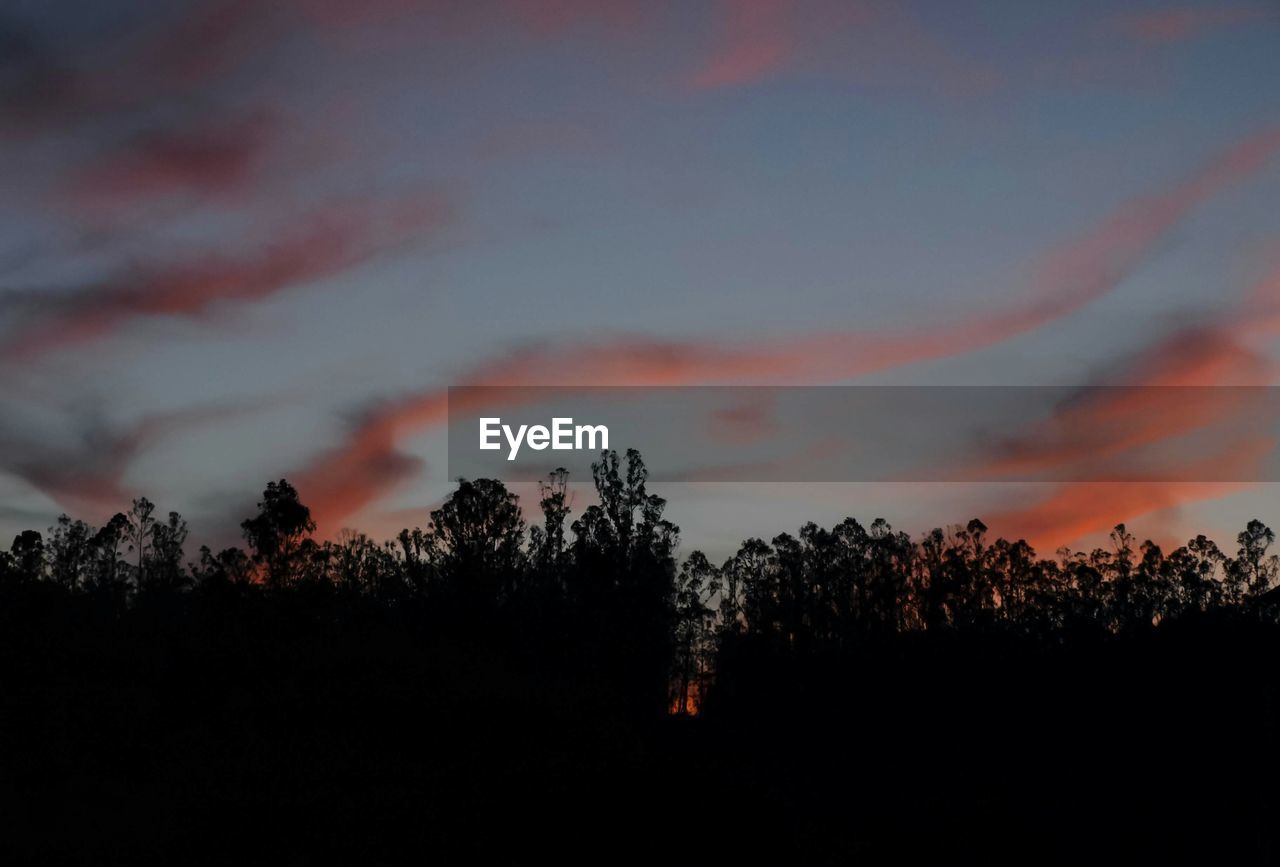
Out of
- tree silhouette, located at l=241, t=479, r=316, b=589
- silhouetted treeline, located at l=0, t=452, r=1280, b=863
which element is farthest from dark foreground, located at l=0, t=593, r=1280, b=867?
tree silhouette, located at l=241, t=479, r=316, b=589

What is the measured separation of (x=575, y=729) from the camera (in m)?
32.3

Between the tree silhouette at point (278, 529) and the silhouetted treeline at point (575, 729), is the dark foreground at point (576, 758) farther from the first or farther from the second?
the tree silhouette at point (278, 529)

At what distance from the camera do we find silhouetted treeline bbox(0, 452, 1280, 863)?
22.4m

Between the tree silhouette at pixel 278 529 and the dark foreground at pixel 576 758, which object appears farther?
the tree silhouette at pixel 278 529

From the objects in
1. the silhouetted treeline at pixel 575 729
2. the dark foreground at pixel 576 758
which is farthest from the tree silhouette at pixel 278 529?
the dark foreground at pixel 576 758

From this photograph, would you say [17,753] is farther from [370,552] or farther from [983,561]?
[983,561]

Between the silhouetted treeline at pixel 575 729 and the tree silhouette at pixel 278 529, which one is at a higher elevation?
the tree silhouette at pixel 278 529

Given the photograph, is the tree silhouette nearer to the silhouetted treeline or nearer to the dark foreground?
the silhouetted treeline

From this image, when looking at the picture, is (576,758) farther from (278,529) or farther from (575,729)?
(278,529)

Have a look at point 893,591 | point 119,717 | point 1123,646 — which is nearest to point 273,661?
point 119,717

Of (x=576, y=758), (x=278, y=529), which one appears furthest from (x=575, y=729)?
(x=278, y=529)

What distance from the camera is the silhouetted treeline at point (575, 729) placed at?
882 inches

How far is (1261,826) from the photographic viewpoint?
19906 mm

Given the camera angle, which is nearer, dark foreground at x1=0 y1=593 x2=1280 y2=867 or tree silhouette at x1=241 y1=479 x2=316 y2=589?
dark foreground at x1=0 y1=593 x2=1280 y2=867
